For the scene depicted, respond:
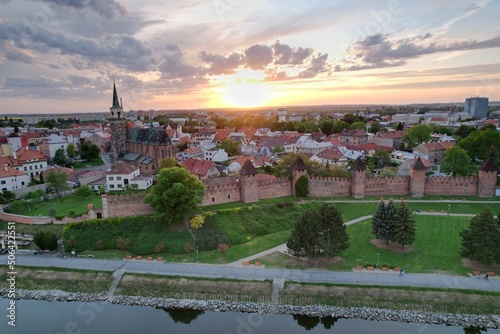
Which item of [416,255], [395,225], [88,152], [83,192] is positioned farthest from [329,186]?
[88,152]

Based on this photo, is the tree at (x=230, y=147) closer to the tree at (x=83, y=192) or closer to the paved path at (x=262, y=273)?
the tree at (x=83, y=192)

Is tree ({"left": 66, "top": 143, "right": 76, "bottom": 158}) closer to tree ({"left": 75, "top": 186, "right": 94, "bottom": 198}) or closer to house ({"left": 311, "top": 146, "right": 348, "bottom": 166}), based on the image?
tree ({"left": 75, "top": 186, "right": 94, "bottom": 198})

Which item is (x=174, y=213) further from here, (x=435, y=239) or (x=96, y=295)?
(x=435, y=239)

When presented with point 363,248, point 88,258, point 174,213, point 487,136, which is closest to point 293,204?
point 363,248

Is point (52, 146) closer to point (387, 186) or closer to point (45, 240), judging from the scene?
point (45, 240)

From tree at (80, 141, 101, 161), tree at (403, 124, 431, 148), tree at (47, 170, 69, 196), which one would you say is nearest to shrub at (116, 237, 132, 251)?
tree at (47, 170, 69, 196)
